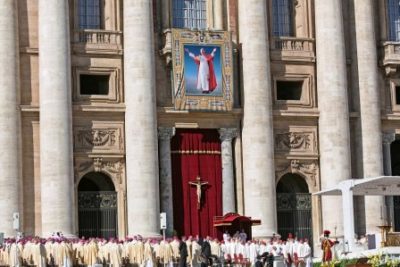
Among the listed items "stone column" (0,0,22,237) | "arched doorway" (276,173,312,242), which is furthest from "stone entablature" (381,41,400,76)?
"stone column" (0,0,22,237)

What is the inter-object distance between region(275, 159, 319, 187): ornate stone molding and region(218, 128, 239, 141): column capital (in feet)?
9.25

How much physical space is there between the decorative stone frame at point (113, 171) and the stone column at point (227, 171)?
4.82 meters

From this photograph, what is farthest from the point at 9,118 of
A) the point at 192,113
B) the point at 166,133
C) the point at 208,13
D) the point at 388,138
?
the point at 388,138

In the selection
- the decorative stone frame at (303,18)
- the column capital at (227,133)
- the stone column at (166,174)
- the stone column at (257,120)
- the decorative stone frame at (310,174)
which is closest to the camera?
the stone column at (166,174)

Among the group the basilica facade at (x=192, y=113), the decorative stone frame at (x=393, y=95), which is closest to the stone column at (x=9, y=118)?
the basilica facade at (x=192, y=113)

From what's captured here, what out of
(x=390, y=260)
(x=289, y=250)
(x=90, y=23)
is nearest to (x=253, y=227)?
(x=289, y=250)

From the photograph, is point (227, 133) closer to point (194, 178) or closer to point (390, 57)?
point (194, 178)

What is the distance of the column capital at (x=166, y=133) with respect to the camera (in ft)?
192

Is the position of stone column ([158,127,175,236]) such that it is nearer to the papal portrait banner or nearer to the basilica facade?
the basilica facade

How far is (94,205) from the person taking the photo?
57.8 m

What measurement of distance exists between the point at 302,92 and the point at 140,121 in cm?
918

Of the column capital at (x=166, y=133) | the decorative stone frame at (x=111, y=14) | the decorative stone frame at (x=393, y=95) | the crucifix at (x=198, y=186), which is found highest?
the decorative stone frame at (x=111, y=14)

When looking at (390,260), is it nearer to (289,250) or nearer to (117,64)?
(289,250)

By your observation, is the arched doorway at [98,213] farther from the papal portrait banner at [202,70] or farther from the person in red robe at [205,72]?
the person in red robe at [205,72]
